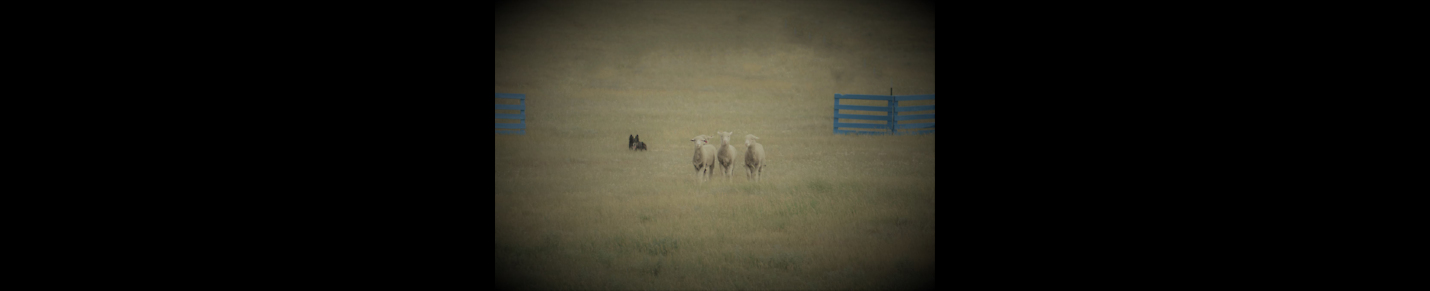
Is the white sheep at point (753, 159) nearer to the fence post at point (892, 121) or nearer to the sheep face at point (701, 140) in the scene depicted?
the sheep face at point (701, 140)

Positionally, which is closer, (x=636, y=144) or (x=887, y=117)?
(x=636, y=144)

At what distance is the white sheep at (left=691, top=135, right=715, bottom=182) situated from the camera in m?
7.21

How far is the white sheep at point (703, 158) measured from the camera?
23.6 feet

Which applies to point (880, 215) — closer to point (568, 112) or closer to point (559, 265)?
point (559, 265)

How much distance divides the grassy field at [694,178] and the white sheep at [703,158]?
0.14m

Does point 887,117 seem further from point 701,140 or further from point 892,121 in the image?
point 701,140

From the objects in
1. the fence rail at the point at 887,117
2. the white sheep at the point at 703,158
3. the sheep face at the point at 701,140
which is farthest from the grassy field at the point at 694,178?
the fence rail at the point at 887,117

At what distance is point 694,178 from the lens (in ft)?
24.1

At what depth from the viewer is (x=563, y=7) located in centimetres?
522

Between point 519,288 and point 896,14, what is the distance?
9.73ft

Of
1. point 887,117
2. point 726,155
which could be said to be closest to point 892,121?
point 887,117

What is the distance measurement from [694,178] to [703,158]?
268 mm

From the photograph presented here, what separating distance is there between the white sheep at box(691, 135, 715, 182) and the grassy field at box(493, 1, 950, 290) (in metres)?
0.14

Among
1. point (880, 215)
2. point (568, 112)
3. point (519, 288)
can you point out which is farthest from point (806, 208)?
point (568, 112)
